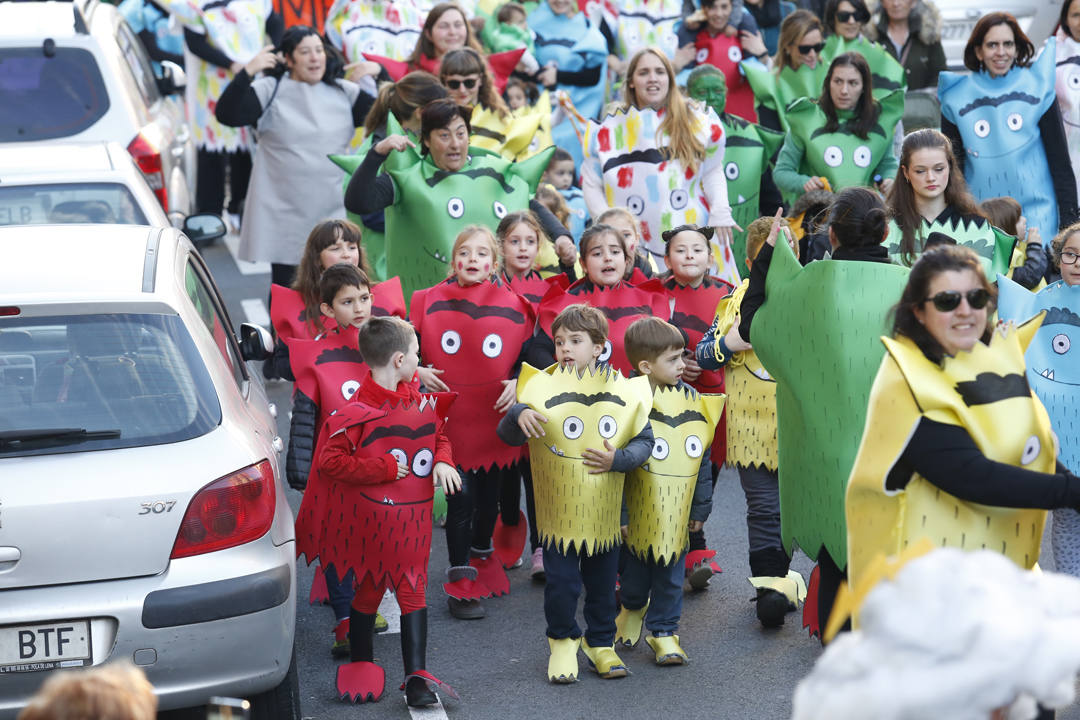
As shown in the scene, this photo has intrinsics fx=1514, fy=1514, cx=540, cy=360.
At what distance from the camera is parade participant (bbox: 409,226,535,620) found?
5977mm

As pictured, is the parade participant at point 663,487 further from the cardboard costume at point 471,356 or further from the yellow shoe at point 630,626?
the cardboard costume at point 471,356

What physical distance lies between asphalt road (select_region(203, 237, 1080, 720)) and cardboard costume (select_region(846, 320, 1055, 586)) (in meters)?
1.52

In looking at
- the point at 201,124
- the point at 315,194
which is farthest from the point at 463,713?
the point at 201,124

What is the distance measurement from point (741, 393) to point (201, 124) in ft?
23.6

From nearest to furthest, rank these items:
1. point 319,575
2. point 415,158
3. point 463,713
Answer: point 463,713 → point 319,575 → point 415,158

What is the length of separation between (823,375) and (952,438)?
2.61ft

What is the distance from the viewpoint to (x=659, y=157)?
7.95 meters

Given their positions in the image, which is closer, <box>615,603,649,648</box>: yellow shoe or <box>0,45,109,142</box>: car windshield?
<box>615,603,649,648</box>: yellow shoe

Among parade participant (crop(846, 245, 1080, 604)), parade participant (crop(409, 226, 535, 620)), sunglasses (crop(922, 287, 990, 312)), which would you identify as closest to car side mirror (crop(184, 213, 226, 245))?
parade participant (crop(409, 226, 535, 620))

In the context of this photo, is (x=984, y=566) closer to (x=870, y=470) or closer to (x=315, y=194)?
(x=870, y=470)

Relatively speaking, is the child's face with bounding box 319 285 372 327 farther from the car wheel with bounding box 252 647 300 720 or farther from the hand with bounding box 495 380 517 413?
the car wheel with bounding box 252 647 300 720

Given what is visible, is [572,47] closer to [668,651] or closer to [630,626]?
[630,626]

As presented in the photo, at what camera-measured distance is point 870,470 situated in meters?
3.67

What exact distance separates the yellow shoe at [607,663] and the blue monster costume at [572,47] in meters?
6.72
